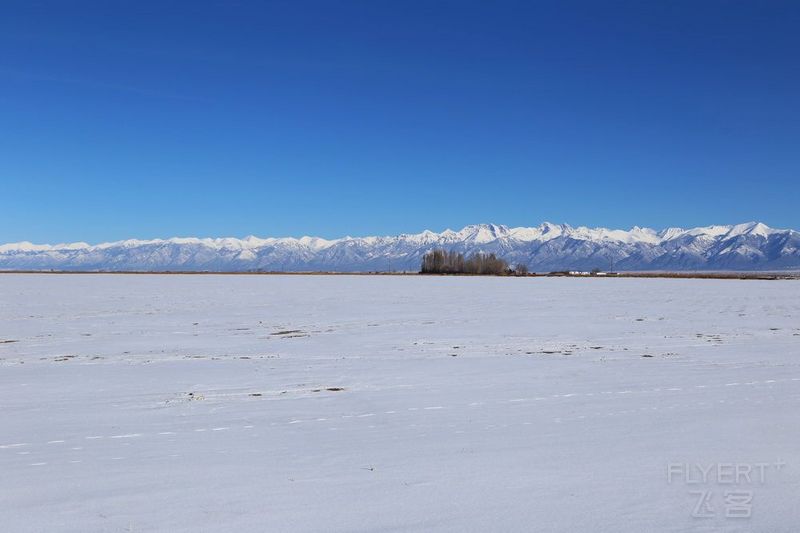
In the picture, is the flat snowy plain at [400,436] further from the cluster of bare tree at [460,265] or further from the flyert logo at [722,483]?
the cluster of bare tree at [460,265]

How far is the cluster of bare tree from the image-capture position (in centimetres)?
14962

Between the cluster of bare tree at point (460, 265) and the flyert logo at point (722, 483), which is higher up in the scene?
the cluster of bare tree at point (460, 265)

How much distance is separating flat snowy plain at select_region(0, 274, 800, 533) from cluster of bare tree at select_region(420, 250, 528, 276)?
132615 mm

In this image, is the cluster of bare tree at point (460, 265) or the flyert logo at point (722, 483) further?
the cluster of bare tree at point (460, 265)

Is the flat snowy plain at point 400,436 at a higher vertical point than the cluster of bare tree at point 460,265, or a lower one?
lower

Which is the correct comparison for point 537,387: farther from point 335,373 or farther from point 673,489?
point 673,489

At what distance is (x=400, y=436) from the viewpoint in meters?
7.70

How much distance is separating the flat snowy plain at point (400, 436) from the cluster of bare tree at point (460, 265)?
133 m

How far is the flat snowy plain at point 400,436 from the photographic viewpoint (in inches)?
207

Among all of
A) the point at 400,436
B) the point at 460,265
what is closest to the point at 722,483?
the point at 400,436

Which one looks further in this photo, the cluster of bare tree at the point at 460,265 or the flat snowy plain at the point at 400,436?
the cluster of bare tree at the point at 460,265

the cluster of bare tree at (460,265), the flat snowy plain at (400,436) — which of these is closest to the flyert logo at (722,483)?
the flat snowy plain at (400,436)

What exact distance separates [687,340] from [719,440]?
11577mm

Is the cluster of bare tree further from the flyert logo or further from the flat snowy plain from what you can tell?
the flyert logo
